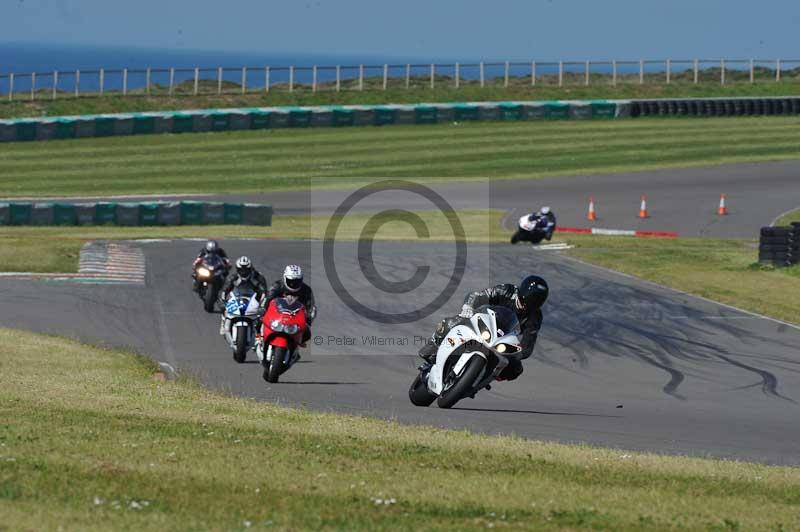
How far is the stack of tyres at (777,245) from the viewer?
30.5 m


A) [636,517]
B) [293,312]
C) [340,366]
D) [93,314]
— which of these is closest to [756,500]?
[636,517]

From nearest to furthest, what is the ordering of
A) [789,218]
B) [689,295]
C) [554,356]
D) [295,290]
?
1. [295,290]
2. [554,356]
3. [689,295]
4. [789,218]

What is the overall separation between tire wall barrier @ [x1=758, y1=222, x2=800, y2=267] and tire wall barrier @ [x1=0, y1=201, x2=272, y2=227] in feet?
55.7

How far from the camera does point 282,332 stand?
17406 mm

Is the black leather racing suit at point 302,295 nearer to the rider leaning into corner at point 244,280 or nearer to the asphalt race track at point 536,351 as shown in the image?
the asphalt race track at point 536,351

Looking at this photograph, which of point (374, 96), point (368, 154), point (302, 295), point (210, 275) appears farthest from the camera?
point (374, 96)

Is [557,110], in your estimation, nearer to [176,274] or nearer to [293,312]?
[176,274]

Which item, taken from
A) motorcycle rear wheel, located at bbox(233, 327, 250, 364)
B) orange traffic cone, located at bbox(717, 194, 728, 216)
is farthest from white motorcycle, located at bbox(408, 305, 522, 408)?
orange traffic cone, located at bbox(717, 194, 728, 216)

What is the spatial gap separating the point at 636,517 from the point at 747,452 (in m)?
5.24

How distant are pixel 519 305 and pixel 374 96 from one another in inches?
2244

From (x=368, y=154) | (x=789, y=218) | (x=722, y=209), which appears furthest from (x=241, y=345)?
(x=368, y=154)

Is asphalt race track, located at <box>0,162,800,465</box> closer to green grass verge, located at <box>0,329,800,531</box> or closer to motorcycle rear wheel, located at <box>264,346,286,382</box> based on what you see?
motorcycle rear wheel, located at <box>264,346,286,382</box>

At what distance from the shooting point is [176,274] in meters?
28.8

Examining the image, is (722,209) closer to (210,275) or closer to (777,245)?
(777,245)
